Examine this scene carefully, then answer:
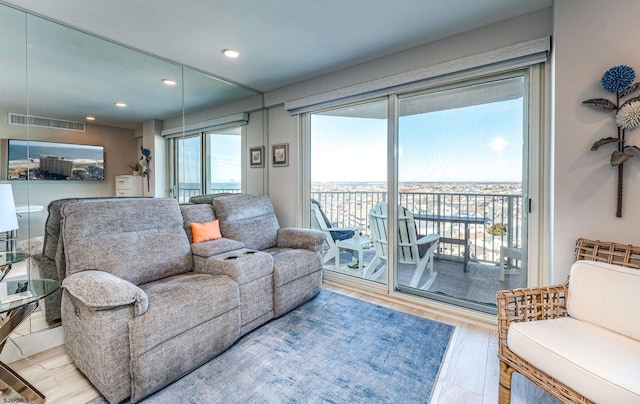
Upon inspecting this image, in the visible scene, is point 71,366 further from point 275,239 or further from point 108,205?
point 275,239

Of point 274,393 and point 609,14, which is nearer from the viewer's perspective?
point 274,393

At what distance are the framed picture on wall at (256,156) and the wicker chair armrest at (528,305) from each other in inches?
123

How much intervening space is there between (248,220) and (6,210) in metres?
1.75

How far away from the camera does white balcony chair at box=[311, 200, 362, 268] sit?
11.4ft

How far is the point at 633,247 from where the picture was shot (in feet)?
5.13

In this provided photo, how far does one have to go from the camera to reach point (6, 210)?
1.66m

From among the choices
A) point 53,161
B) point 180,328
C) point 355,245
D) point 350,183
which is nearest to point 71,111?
point 53,161

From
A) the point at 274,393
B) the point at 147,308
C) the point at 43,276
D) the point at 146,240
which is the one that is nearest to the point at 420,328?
the point at 274,393

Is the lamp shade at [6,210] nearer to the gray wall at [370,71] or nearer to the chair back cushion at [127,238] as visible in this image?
the chair back cushion at [127,238]

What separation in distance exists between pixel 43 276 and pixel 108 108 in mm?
1436

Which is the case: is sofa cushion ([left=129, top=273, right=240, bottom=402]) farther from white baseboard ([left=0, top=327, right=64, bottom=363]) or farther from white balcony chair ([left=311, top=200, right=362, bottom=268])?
white balcony chair ([left=311, top=200, right=362, bottom=268])

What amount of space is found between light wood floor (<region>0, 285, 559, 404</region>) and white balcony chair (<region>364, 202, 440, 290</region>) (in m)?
0.76

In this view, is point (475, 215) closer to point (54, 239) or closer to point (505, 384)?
point (505, 384)

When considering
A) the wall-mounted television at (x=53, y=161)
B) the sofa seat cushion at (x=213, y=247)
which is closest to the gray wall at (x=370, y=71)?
the sofa seat cushion at (x=213, y=247)
